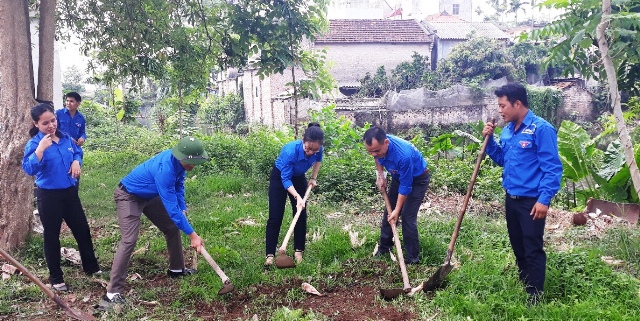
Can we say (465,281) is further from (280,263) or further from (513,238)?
(280,263)

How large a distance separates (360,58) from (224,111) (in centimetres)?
752

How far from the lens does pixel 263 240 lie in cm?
658

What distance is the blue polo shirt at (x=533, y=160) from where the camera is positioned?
12.8 ft

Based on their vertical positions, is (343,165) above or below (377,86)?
below

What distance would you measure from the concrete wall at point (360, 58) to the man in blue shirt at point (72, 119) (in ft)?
64.6

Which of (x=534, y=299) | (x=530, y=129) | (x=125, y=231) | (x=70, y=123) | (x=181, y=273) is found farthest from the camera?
(x=70, y=123)

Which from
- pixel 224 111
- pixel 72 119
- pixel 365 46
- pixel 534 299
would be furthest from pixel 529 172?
pixel 365 46

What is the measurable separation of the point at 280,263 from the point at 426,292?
5.08 feet

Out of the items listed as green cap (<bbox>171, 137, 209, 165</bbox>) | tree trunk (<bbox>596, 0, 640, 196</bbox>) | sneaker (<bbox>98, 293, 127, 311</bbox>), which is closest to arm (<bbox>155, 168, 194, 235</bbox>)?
green cap (<bbox>171, 137, 209, 165</bbox>)

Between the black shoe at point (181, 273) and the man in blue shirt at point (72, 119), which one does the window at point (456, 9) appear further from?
the black shoe at point (181, 273)

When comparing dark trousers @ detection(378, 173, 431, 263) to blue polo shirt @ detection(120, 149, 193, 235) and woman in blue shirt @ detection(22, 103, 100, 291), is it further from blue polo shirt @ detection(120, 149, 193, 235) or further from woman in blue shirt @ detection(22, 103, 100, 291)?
woman in blue shirt @ detection(22, 103, 100, 291)

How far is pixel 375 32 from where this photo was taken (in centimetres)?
2753

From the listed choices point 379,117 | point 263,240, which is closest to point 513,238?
point 263,240

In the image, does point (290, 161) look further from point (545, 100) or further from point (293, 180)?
point (545, 100)
